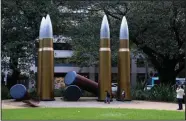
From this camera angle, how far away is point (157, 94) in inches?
1065

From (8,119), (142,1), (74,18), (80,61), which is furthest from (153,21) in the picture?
(80,61)

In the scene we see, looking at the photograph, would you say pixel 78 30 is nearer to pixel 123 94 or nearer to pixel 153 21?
pixel 153 21

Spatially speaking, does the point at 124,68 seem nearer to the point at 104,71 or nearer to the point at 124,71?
the point at 124,71

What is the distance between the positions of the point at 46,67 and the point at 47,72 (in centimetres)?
35

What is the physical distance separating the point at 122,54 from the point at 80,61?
24727 millimetres

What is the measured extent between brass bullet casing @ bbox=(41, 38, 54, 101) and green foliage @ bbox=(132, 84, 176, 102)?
22.7ft

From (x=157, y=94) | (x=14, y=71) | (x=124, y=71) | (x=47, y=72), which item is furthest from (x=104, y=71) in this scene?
(x=14, y=71)

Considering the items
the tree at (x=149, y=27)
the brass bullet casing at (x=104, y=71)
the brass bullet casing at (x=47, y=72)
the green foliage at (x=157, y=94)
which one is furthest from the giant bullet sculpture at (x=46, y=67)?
the green foliage at (x=157, y=94)

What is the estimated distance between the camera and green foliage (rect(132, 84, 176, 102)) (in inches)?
1036

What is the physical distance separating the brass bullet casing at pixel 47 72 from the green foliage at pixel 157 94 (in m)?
6.93

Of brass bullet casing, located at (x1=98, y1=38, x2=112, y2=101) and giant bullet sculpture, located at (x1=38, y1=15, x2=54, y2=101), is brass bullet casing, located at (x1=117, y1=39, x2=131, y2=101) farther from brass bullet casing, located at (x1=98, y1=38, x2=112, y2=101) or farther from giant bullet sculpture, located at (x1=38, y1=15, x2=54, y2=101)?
giant bullet sculpture, located at (x1=38, y1=15, x2=54, y2=101)

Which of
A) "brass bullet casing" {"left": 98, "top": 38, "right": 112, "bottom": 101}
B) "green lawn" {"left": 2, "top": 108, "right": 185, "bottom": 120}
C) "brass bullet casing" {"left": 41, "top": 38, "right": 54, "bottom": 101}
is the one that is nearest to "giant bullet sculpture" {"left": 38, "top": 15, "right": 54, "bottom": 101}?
"brass bullet casing" {"left": 41, "top": 38, "right": 54, "bottom": 101}

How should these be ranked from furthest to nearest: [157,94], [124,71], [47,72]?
1. [157,94]
2. [124,71]
3. [47,72]

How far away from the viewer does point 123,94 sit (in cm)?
2478
